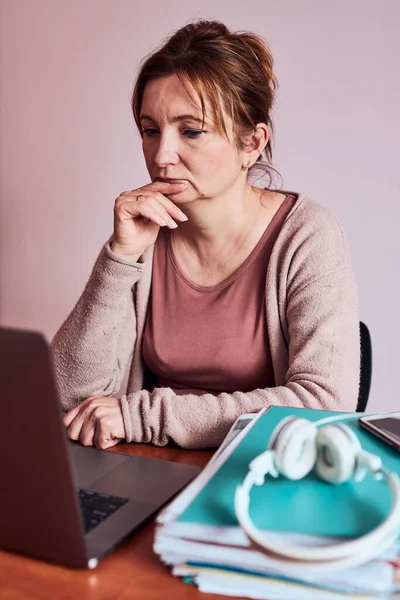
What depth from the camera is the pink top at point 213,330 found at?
138 cm

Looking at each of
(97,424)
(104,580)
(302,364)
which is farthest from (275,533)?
(302,364)

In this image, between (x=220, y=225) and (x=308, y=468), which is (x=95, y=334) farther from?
(x=308, y=468)

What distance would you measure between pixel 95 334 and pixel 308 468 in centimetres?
71

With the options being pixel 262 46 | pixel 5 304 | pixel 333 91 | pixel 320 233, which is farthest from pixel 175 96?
pixel 5 304

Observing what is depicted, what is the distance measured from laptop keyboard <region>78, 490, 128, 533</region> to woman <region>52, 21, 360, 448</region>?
481 millimetres

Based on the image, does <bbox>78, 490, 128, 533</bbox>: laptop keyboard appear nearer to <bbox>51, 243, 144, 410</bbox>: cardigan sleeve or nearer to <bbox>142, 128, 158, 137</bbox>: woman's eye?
<bbox>51, 243, 144, 410</bbox>: cardigan sleeve

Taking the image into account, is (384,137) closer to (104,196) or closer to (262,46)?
(262,46)

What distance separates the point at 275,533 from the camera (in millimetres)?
597

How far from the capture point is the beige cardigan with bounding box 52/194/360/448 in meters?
1.13

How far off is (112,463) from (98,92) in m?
1.81

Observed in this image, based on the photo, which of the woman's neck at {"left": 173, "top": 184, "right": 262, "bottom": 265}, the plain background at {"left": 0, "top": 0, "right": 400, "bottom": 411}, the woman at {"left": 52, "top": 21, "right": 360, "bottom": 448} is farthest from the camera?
the plain background at {"left": 0, "top": 0, "right": 400, "bottom": 411}

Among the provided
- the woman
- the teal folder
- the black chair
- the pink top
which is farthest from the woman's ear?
the teal folder

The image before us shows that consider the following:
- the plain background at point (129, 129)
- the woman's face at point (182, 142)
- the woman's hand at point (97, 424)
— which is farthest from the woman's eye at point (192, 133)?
the plain background at point (129, 129)

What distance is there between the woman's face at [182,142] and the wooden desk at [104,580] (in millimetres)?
823
